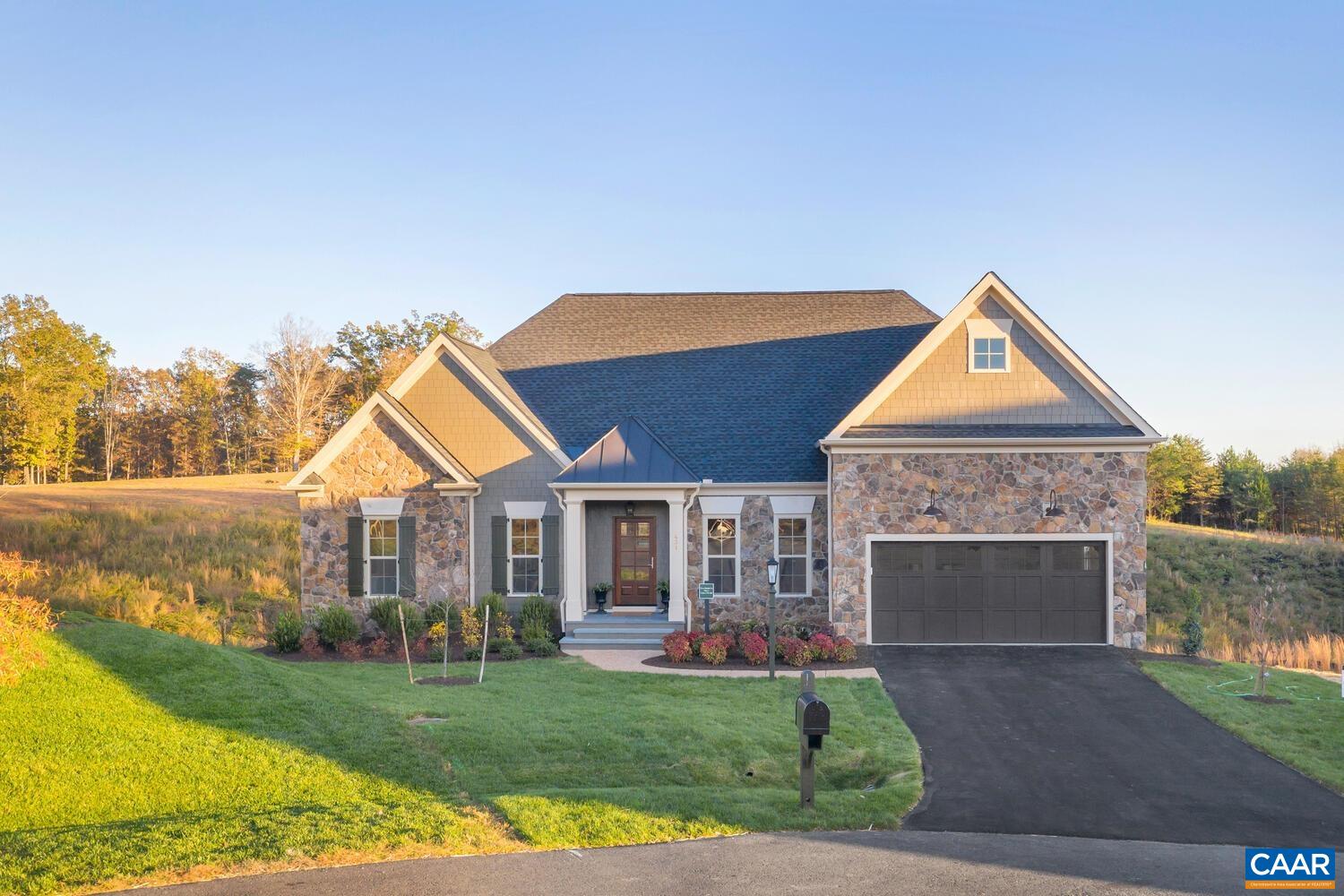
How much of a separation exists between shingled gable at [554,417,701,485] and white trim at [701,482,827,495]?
0.46m

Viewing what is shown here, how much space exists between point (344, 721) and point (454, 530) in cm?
871

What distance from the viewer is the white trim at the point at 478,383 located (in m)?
20.4

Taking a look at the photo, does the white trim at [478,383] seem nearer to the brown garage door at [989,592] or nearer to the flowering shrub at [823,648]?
the flowering shrub at [823,648]

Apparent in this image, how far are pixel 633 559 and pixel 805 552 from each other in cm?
374

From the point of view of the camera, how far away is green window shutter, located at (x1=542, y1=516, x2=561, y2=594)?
20078 mm

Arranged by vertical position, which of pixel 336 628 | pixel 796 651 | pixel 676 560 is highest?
pixel 676 560

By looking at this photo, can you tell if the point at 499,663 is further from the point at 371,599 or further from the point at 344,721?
the point at 344,721

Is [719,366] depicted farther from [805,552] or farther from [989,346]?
[989,346]

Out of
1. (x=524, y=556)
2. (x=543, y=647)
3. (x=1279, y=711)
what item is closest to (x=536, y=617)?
(x=543, y=647)

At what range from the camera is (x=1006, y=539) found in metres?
18.6

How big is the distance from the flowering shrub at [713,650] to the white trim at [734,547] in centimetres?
264

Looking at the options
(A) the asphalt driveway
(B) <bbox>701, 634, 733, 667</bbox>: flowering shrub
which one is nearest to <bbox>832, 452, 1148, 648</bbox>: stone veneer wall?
(A) the asphalt driveway

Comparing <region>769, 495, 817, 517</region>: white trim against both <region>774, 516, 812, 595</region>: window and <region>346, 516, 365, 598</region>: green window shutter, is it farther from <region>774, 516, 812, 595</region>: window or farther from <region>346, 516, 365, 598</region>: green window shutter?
<region>346, 516, 365, 598</region>: green window shutter

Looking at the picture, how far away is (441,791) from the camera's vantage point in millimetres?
9258
